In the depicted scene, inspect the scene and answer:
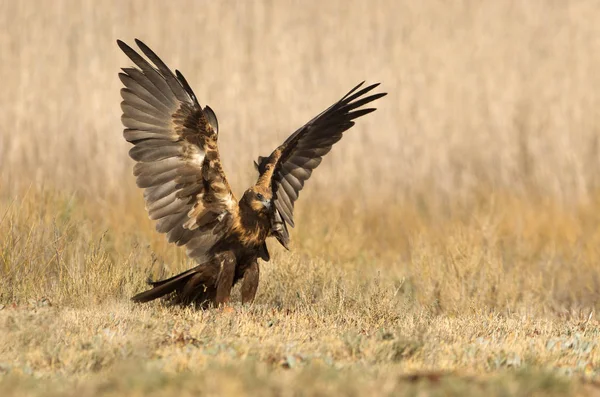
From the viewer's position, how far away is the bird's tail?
8.12 metres

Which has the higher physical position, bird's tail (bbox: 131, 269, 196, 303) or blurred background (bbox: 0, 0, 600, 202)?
blurred background (bbox: 0, 0, 600, 202)

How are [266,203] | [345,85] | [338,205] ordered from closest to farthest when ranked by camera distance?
[266,203] < [338,205] < [345,85]

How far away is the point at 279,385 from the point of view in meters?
4.33

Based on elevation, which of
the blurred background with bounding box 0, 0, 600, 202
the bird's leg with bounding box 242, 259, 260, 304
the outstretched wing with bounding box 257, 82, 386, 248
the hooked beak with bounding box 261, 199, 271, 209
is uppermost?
the blurred background with bounding box 0, 0, 600, 202

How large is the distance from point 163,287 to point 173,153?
116cm

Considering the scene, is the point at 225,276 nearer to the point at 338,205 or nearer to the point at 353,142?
the point at 338,205

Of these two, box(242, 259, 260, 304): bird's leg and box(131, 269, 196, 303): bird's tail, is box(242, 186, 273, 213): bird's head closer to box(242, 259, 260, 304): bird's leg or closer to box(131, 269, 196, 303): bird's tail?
box(242, 259, 260, 304): bird's leg

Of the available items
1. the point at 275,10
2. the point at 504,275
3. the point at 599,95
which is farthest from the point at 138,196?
the point at 599,95

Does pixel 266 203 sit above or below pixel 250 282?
above

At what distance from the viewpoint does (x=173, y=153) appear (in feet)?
27.0

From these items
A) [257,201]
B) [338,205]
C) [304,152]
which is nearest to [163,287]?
[257,201]

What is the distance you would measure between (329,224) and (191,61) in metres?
6.13

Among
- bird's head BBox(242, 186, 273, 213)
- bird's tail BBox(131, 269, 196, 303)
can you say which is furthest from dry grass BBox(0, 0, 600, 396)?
bird's head BBox(242, 186, 273, 213)

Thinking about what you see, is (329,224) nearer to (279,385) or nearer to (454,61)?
(454,61)
